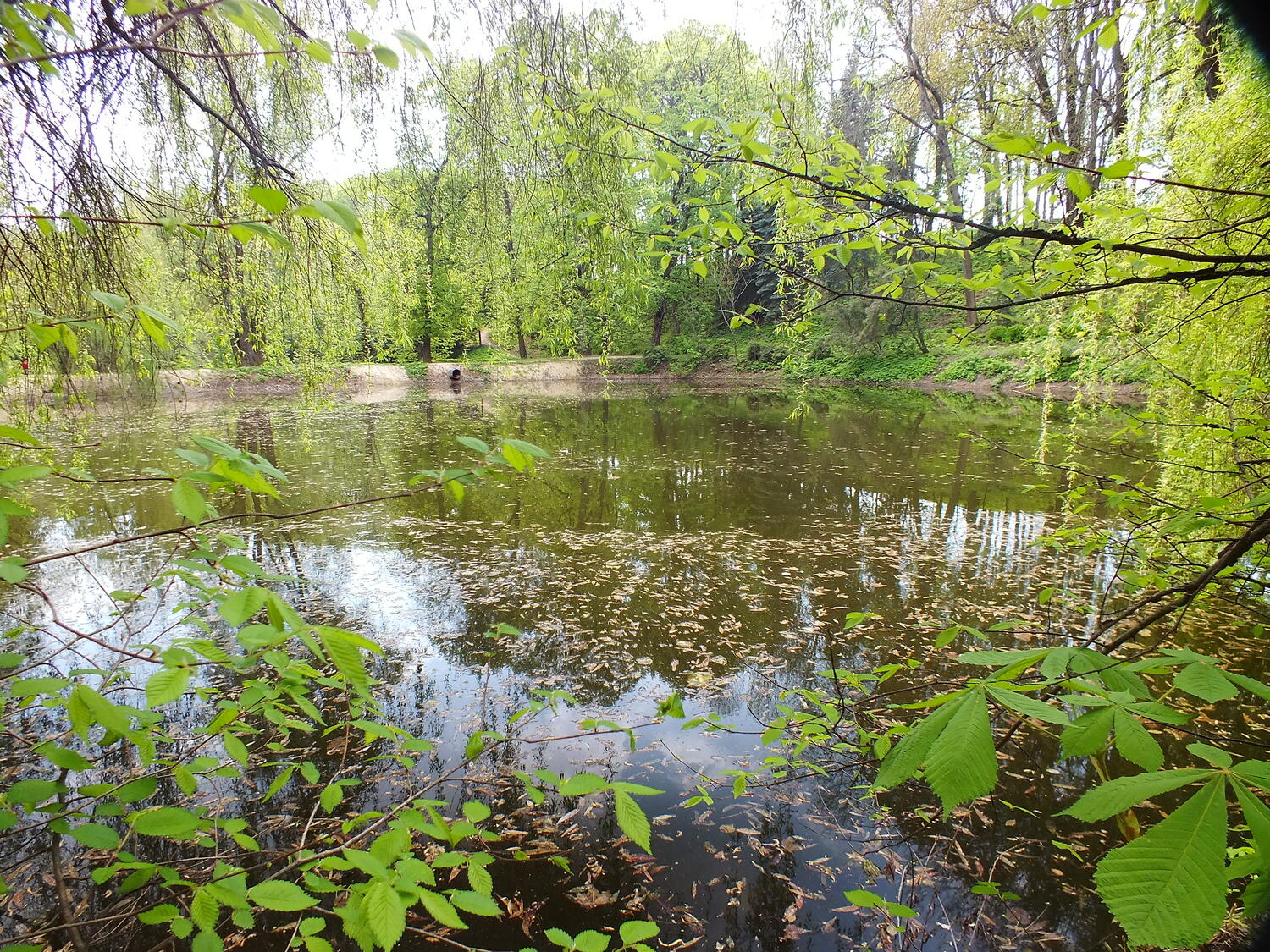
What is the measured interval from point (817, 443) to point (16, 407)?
1268 cm

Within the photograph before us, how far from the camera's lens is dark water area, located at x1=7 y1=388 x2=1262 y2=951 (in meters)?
2.71

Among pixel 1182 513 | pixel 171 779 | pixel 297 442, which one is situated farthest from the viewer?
pixel 297 442

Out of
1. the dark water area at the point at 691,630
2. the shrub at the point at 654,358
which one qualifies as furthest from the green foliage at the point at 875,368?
the dark water area at the point at 691,630

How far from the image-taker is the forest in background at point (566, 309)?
3.54 feet

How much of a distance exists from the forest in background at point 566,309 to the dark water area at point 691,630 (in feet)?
0.87

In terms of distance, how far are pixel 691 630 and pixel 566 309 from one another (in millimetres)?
3020

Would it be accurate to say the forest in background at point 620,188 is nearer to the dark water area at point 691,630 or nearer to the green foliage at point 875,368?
the dark water area at point 691,630

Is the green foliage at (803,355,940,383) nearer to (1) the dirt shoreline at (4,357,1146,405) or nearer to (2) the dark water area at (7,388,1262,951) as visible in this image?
(1) the dirt shoreline at (4,357,1146,405)

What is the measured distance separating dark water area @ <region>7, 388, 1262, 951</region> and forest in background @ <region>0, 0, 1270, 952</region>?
0.26m

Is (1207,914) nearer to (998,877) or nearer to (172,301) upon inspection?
(998,877)

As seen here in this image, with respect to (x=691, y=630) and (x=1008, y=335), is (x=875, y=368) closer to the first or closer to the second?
(x=1008, y=335)

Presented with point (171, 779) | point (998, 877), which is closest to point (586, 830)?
point (998, 877)

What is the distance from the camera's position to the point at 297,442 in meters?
13.6

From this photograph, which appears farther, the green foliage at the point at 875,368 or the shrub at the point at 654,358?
the shrub at the point at 654,358
